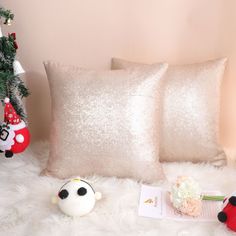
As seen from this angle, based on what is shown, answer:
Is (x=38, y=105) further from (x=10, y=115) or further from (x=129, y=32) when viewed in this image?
(x=129, y=32)

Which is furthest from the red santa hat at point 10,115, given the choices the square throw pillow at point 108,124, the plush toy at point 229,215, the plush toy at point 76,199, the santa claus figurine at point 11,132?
the plush toy at point 229,215

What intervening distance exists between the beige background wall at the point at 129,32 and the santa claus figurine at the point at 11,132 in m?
0.33

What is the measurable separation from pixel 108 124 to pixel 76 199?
299 millimetres

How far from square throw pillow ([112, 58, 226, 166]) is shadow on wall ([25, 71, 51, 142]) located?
52 centimetres

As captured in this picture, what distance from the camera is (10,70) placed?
4.56ft

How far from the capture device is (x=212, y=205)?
1163 mm

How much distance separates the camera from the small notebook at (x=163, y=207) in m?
1.10

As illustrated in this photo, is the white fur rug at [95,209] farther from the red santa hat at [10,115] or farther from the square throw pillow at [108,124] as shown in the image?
the red santa hat at [10,115]

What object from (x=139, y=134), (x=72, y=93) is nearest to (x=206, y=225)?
(x=139, y=134)

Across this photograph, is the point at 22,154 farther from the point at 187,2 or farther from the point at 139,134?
the point at 187,2

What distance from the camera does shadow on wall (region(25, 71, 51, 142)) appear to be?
1.65 meters

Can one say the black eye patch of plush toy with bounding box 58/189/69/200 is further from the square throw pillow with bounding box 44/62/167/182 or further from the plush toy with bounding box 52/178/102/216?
the square throw pillow with bounding box 44/62/167/182

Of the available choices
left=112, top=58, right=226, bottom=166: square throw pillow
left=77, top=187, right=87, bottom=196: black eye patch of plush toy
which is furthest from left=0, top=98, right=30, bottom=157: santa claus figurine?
left=112, top=58, right=226, bottom=166: square throw pillow

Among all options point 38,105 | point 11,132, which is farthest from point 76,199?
point 38,105
